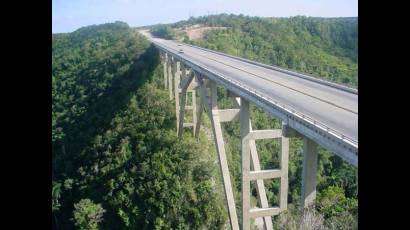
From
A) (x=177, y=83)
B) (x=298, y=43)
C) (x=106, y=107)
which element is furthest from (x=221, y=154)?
(x=298, y=43)

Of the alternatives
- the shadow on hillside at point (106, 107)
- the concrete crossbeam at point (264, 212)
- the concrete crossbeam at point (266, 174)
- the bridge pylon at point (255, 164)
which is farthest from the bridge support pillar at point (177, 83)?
the concrete crossbeam at point (266, 174)

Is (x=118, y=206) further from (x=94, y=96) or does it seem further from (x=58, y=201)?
(x=94, y=96)

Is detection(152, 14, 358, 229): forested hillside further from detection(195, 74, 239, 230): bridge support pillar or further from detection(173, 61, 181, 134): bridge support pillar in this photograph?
detection(173, 61, 181, 134): bridge support pillar

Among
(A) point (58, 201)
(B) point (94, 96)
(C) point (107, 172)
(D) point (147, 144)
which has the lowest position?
(A) point (58, 201)

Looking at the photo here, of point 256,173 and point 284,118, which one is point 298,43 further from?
point 284,118

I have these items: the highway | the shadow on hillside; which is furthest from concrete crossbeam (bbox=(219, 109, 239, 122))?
the shadow on hillside

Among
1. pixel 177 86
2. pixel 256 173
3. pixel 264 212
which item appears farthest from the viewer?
pixel 177 86

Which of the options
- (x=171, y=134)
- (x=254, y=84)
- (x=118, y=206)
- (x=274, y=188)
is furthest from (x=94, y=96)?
(x=254, y=84)
